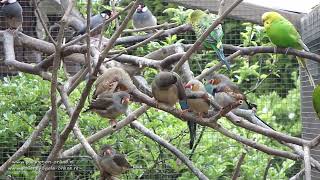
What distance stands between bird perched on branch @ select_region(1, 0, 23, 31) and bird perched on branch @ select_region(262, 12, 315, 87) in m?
1.58

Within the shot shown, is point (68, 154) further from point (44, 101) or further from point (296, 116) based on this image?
point (296, 116)

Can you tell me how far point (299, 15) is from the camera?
359 cm

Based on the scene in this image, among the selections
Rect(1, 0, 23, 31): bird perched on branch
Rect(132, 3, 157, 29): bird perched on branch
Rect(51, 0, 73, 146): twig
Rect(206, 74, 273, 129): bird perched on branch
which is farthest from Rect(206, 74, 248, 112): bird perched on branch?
Rect(132, 3, 157, 29): bird perched on branch

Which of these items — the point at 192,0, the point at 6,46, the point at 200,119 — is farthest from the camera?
the point at 192,0

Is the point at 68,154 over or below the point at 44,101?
over

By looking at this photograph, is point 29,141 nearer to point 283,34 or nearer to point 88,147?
point 88,147

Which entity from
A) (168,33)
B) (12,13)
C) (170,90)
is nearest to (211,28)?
(170,90)

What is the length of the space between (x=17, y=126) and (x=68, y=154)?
122 cm

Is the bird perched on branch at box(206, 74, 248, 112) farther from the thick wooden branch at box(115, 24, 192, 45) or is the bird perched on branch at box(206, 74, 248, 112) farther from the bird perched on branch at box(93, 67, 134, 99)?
the thick wooden branch at box(115, 24, 192, 45)

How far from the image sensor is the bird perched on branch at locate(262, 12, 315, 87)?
3.13 meters

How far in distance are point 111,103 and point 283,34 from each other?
4.29 feet

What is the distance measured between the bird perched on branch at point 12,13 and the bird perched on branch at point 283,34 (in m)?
1.58

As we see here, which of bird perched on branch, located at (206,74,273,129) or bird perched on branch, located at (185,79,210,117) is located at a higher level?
bird perched on branch, located at (185,79,210,117)

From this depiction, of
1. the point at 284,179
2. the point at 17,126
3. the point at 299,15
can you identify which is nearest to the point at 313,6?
the point at 299,15
